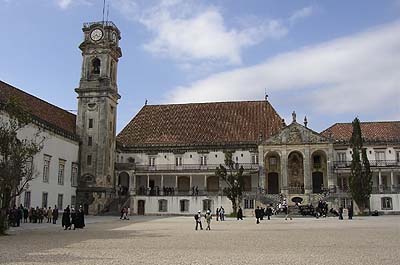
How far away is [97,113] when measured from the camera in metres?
49.2

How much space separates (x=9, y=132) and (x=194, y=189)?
31747 mm

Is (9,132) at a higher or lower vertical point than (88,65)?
lower

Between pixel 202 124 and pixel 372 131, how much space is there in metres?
19.6

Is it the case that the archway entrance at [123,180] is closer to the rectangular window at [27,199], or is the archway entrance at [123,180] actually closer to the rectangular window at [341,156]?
the rectangular window at [27,199]

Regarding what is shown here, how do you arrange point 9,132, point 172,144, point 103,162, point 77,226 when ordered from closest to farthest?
1. point 9,132
2. point 77,226
3. point 103,162
4. point 172,144

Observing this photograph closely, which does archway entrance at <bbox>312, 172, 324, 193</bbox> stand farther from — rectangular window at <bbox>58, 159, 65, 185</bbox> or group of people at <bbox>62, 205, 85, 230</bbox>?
group of people at <bbox>62, 205, 85, 230</bbox>

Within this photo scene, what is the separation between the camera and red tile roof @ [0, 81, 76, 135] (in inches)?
1593

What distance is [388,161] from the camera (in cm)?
5266

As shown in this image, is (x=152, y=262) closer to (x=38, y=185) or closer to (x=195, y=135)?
(x=38, y=185)

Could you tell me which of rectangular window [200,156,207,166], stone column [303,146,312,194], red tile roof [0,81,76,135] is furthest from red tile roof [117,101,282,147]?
red tile roof [0,81,76,135]

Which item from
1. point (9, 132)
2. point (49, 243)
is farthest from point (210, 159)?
point (49, 243)

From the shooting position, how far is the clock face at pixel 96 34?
5078cm

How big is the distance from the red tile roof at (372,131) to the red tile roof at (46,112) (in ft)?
93.2

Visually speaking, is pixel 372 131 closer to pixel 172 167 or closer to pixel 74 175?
pixel 172 167
